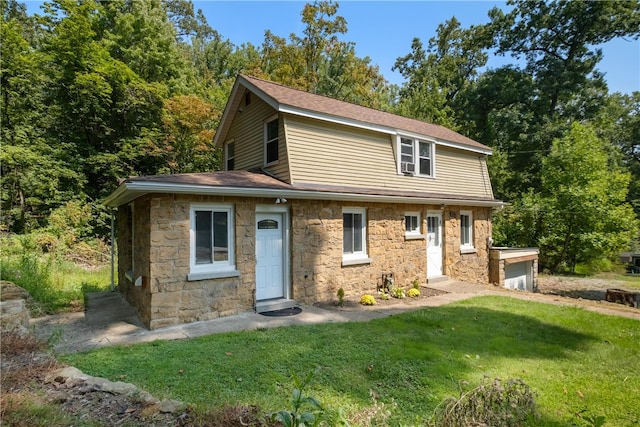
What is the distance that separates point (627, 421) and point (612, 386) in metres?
0.88

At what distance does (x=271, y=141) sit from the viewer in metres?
9.73

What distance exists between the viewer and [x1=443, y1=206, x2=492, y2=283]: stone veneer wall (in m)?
11.8

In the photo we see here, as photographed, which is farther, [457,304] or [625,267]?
[625,267]

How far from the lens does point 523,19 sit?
77.6ft

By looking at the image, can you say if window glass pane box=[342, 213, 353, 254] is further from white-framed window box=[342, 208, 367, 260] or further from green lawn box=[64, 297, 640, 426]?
green lawn box=[64, 297, 640, 426]

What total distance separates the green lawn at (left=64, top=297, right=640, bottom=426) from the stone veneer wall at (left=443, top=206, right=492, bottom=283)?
509cm

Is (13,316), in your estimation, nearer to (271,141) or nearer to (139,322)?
(139,322)

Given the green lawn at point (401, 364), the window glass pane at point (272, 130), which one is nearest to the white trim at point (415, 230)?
the green lawn at point (401, 364)

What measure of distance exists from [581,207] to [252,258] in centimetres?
1664

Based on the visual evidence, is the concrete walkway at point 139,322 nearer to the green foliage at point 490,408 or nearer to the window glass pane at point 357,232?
the window glass pane at point 357,232

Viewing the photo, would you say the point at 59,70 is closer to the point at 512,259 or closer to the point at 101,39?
the point at 101,39

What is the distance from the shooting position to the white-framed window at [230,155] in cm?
1238

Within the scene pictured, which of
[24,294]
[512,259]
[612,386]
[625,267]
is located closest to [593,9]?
[625,267]

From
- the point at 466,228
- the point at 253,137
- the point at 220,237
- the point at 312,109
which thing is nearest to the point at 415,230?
the point at 466,228
